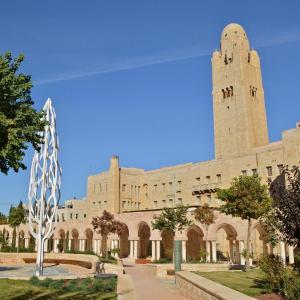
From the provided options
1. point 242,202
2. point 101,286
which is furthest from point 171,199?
point 101,286

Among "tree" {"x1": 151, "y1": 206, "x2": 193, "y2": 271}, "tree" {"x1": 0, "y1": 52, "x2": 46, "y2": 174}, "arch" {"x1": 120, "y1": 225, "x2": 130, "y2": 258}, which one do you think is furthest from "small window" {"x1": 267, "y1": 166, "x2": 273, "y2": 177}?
"tree" {"x1": 0, "y1": 52, "x2": 46, "y2": 174}

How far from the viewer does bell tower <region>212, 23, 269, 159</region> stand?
5831 centimetres

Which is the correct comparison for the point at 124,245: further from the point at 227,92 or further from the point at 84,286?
the point at 84,286

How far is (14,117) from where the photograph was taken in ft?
41.2

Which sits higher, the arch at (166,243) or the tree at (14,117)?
the tree at (14,117)

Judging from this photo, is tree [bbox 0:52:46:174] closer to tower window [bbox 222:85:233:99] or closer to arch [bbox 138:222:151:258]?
arch [bbox 138:222:151:258]

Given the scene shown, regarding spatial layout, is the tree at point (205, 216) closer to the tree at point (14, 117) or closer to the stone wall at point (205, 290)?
the stone wall at point (205, 290)

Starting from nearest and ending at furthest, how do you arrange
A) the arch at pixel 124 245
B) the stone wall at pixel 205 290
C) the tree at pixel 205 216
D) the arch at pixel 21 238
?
the stone wall at pixel 205 290 → the tree at pixel 205 216 → the arch at pixel 124 245 → the arch at pixel 21 238

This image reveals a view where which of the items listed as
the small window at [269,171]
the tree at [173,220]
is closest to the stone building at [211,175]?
the small window at [269,171]

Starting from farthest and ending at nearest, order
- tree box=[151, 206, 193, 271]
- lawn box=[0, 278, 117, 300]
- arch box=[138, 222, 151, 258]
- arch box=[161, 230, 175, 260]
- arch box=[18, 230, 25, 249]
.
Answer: arch box=[18, 230, 25, 249] → arch box=[138, 222, 151, 258] → arch box=[161, 230, 175, 260] → tree box=[151, 206, 193, 271] → lawn box=[0, 278, 117, 300]

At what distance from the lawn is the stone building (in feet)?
75.9

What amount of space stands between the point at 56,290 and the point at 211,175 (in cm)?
3794

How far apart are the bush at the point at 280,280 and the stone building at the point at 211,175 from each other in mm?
26661

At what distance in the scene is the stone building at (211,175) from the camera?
47.3 meters
